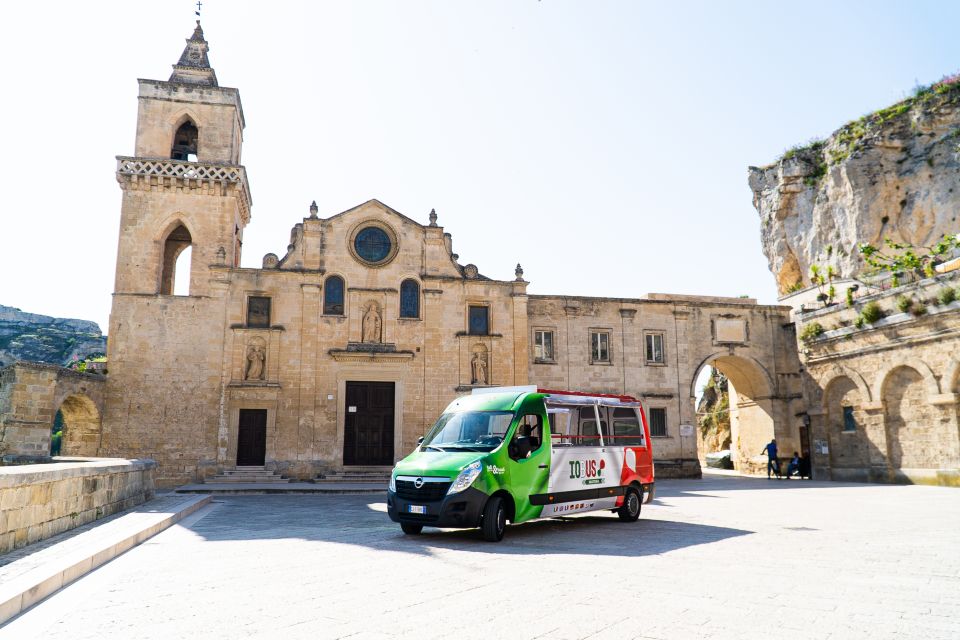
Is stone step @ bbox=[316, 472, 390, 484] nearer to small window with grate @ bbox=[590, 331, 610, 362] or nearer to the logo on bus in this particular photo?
small window with grate @ bbox=[590, 331, 610, 362]

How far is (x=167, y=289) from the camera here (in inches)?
1161

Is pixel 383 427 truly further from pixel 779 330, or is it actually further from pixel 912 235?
pixel 912 235

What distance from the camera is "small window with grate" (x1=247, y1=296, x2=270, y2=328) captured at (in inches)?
1048

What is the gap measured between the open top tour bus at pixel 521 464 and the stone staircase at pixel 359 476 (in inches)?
515

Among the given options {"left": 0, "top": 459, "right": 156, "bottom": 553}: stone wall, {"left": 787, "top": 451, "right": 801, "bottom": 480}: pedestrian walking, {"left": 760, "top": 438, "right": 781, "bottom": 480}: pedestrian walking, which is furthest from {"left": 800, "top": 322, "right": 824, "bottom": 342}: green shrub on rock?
{"left": 0, "top": 459, "right": 156, "bottom": 553}: stone wall

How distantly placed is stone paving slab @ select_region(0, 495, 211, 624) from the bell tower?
16.3m

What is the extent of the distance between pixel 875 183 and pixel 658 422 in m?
21.6

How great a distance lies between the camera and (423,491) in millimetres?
10828

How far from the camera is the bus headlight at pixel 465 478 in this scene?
10.5 meters

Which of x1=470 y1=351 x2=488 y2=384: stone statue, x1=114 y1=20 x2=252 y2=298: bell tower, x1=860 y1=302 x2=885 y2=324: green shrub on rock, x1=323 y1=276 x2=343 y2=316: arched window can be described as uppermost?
x1=114 y1=20 x2=252 y2=298: bell tower

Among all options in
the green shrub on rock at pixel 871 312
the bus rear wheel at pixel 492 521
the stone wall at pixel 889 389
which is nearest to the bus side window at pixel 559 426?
the bus rear wheel at pixel 492 521

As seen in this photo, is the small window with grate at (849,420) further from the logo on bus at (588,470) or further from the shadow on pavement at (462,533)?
the logo on bus at (588,470)

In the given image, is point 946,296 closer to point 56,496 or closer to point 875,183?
point 875,183

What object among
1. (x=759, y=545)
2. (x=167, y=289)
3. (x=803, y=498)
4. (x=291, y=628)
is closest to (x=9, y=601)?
(x=291, y=628)
